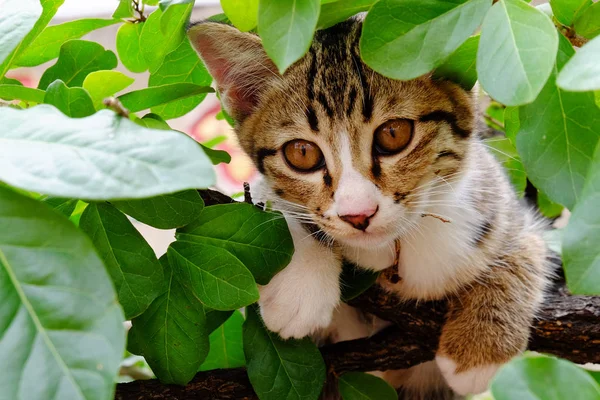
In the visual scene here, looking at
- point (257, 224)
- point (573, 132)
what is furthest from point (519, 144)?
point (257, 224)

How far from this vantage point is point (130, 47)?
1112mm

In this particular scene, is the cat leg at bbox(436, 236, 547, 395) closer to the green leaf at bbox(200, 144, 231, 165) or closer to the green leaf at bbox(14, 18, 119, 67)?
the green leaf at bbox(200, 144, 231, 165)

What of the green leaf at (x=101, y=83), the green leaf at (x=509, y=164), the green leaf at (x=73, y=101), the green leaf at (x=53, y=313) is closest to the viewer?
the green leaf at (x=53, y=313)

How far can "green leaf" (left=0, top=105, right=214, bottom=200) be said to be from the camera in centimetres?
49

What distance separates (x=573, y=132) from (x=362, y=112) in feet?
1.44

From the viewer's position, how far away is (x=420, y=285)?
3.99 feet

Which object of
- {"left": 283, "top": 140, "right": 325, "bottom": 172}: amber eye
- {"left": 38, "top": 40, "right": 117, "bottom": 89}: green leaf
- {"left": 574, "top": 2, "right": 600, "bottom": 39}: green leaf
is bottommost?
{"left": 283, "top": 140, "right": 325, "bottom": 172}: amber eye

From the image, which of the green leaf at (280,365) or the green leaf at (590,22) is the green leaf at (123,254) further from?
the green leaf at (590,22)

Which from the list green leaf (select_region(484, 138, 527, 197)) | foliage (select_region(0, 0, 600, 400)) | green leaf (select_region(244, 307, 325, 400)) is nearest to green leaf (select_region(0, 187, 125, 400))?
foliage (select_region(0, 0, 600, 400))

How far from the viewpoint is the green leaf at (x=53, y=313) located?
0.49 meters

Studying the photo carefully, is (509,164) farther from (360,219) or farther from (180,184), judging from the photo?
(180,184)

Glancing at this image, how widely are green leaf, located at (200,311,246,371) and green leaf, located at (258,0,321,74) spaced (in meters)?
0.68

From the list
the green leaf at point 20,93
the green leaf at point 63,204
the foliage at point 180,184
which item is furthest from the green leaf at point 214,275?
the green leaf at point 20,93

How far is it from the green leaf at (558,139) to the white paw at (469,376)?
54 centimetres
